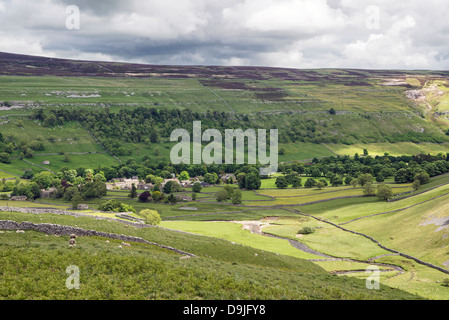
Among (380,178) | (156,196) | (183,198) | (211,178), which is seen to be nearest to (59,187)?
(156,196)

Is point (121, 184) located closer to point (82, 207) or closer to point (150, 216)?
point (82, 207)

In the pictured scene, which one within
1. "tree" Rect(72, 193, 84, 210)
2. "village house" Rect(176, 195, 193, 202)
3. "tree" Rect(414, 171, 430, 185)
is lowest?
"village house" Rect(176, 195, 193, 202)

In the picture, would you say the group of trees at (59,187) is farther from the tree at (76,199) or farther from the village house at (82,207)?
the village house at (82,207)

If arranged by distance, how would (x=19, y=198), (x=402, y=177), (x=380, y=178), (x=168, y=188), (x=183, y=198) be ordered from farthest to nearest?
(x=168, y=188) < (x=380, y=178) < (x=183, y=198) < (x=402, y=177) < (x=19, y=198)

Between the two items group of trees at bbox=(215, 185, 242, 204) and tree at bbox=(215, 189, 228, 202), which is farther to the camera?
tree at bbox=(215, 189, 228, 202)

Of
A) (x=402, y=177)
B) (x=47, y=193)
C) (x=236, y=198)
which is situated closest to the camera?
(x=236, y=198)

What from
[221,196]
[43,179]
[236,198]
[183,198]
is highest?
[43,179]

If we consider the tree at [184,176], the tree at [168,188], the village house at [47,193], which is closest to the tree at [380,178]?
the tree at [168,188]

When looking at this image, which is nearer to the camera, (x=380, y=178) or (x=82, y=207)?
(x=82, y=207)

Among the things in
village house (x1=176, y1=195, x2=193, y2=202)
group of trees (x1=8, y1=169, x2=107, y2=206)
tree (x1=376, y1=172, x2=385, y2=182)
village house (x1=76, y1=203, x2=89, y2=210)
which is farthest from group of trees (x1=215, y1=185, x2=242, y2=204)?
tree (x1=376, y1=172, x2=385, y2=182)

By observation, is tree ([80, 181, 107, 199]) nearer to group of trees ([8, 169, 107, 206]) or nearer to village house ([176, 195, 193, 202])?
group of trees ([8, 169, 107, 206])
